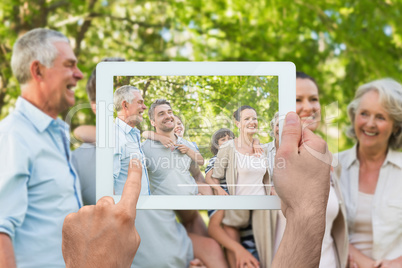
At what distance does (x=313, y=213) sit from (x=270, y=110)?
29 centimetres

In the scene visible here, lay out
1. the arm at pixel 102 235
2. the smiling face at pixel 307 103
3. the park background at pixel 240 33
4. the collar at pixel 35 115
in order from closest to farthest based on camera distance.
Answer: the arm at pixel 102 235, the collar at pixel 35 115, the smiling face at pixel 307 103, the park background at pixel 240 33

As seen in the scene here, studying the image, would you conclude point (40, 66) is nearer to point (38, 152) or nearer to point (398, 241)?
point (38, 152)

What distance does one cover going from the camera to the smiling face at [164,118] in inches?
41.9

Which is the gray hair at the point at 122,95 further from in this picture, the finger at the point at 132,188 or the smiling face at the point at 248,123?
the smiling face at the point at 248,123

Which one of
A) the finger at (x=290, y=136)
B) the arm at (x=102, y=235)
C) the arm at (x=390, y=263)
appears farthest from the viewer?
the arm at (x=390, y=263)

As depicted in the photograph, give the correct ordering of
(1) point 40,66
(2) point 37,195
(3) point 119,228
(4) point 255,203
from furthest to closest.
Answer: (1) point 40,66 < (2) point 37,195 < (4) point 255,203 < (3) point 119,228

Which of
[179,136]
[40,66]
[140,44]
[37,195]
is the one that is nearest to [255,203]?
[179,136]

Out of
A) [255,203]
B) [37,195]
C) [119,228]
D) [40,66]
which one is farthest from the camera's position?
[40,66]

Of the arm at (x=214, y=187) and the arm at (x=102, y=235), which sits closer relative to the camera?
the arm at (x=102, y=235)

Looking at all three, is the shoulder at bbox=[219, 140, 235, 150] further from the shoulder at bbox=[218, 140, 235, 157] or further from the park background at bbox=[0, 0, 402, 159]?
the park background at bbox=[0, 0, 402, 159]

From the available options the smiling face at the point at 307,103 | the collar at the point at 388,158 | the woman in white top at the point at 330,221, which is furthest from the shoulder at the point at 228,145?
the collar at the point at 388,158

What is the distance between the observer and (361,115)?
2.13 m

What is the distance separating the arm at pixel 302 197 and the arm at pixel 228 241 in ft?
2.54

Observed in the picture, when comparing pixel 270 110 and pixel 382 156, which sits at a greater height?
pixel 270 110
